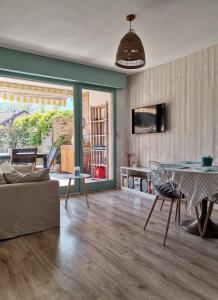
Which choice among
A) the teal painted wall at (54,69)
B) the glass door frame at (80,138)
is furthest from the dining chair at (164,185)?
the teal painted wall at (54,69)

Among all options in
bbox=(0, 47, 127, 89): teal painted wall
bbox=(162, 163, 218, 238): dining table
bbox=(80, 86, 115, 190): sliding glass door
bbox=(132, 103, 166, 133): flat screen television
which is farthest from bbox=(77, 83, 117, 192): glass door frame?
bbox=(162, 163, 218, 238): dining table

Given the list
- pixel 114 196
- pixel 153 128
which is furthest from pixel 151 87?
pixel 114 196

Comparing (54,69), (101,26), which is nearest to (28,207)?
(101,26)

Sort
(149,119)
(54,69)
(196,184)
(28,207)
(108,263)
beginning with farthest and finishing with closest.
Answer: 1. (149,119)
2. (54,69)
3. (28,207)
4. (196,184)
5. (108,263)

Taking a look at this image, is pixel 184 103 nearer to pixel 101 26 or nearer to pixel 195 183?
pixel 101 26

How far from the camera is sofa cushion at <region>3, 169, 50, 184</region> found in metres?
2.67

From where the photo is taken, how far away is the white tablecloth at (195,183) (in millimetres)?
2322

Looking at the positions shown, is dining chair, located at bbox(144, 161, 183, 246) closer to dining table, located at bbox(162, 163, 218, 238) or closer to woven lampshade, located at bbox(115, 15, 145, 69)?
dining table, located at bbox(162, 163, 218, 238)

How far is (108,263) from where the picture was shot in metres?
2.04

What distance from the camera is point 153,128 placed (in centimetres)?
462

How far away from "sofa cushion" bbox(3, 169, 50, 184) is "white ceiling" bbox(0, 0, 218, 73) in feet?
6.10

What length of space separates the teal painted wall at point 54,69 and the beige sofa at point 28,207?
2.08m

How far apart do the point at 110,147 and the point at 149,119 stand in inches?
43.6

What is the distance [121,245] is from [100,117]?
333cm
